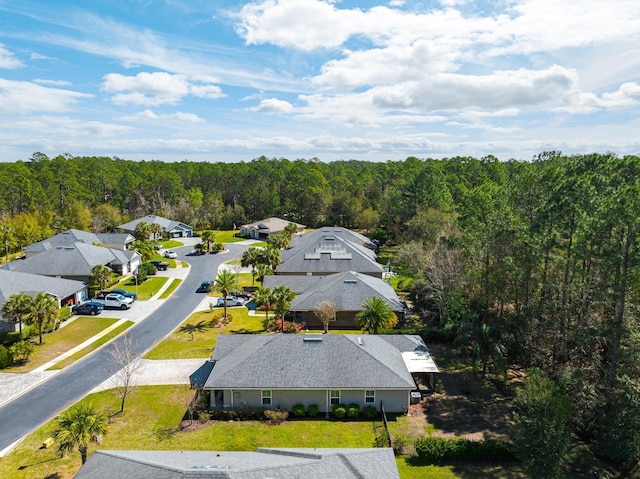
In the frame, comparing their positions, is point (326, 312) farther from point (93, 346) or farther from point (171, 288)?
point (171, 288)

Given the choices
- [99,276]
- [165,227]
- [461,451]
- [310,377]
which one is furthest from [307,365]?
[165,227]

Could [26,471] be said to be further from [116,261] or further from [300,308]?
[116,261]

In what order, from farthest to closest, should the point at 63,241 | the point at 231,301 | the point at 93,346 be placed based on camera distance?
the point at 63,241 < the point at 231,301 < the point at 93,346

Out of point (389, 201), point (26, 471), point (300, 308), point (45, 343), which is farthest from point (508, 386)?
point (389, 201)

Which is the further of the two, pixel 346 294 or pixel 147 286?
pixel 147 286

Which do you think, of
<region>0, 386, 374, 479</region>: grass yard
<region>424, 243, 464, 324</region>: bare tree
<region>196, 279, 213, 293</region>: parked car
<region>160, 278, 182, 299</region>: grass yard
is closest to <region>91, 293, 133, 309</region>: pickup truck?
<region>160, 278, 182, 299</region>: grass yard

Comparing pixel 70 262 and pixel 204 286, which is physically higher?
pixel 70 262

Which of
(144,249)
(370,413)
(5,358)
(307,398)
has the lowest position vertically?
(370,413)
